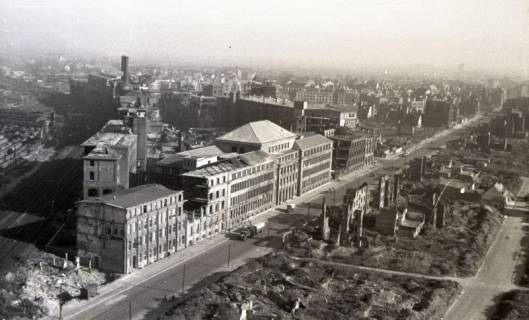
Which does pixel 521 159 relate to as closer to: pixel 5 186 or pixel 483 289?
pixel 483 289

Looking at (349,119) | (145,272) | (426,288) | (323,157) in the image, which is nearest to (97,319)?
(145,272)

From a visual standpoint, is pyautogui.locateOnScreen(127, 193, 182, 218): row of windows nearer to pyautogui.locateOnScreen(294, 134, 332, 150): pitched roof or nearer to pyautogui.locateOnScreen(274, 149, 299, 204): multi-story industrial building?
pyautogui.locateOnScreen(274, 149, 299, 204): multi-story industrial building

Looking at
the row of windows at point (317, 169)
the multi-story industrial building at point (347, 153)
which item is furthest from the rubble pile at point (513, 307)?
the multi-story industrial building at point (347, 153)

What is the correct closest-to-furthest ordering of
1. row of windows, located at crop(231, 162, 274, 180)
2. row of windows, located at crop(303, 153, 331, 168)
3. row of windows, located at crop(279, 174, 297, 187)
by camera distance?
row of windows, located at crop(231, 162, 274, 180), row of windows, located at crop(279, 174, 297, 187), row of windows, located at crop(303, 153, 331, 168)

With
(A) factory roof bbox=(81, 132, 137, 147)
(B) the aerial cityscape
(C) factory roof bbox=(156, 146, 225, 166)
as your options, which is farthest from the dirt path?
(A) factory roof bbox=(81, 132, 137, 147)

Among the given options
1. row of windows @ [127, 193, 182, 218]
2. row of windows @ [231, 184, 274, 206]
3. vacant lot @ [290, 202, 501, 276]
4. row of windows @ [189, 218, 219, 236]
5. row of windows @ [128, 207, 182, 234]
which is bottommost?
vacant lot @ [290, 202, 501, 276]

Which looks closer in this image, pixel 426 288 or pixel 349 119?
pixel 426 288
